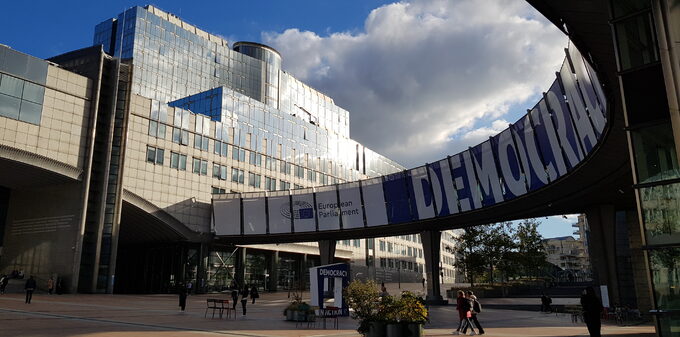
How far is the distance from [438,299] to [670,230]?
3382 cm

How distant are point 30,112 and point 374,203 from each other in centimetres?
3067

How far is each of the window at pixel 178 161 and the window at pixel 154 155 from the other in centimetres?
141

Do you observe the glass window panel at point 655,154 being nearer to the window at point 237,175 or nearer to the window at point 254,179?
the window at point 237,175

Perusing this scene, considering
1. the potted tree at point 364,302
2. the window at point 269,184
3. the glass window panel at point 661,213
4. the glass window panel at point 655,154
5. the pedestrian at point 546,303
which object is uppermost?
the window at point 269,184

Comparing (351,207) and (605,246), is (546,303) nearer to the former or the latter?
(605,246)

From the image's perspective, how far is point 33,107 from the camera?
41312mm

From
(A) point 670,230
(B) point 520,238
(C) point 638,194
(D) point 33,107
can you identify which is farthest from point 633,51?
(B) point 520,238

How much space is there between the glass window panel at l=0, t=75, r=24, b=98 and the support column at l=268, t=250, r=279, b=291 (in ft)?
125

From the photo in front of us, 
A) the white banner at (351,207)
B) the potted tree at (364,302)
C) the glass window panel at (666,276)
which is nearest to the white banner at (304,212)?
the white banner at (351,207)

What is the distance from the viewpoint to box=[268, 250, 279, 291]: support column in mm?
→ 68188

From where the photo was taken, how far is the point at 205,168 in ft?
195

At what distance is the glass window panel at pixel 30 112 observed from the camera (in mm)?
40656

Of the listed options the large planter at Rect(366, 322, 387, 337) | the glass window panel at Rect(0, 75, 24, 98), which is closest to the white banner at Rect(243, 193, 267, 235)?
the glass window panel at Rect(0, 75, 24, 98)

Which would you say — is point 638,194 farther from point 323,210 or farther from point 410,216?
point 323,210
